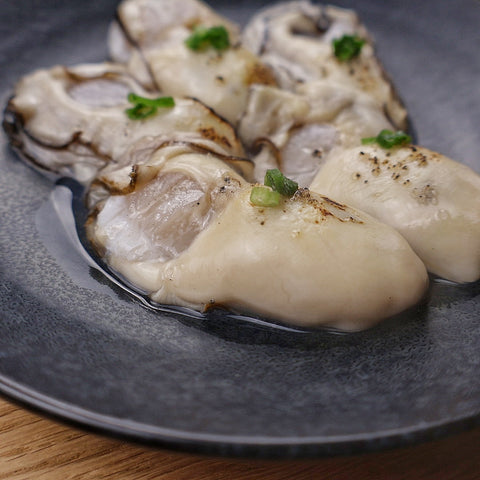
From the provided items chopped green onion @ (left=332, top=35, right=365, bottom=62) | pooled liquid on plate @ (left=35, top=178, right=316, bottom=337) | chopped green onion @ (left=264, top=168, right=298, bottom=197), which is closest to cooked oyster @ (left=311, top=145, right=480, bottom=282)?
chopped green onion @ (left=264, top=168, right=298, bottom=197)

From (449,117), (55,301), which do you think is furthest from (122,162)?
(449,117)

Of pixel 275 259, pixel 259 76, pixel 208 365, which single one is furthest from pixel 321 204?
pixel 259 76

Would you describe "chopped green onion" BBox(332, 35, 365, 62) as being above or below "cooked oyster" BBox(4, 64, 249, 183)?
above

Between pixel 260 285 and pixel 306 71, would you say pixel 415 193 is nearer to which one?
pixel 260 285

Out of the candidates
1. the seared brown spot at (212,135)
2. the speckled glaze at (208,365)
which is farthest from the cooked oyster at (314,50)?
the speckled glaze at (208,365)

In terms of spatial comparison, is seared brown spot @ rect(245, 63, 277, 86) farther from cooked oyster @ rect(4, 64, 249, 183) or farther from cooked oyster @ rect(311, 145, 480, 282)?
cooked oyster @ rect(311, 145, 480, 282)

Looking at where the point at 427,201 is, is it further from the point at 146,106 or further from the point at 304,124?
the point at 146,106
